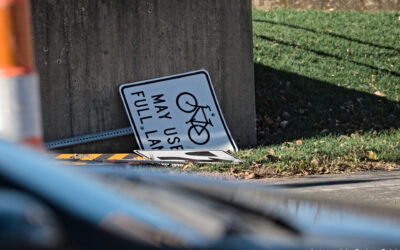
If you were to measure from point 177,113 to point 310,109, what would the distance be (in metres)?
3.76

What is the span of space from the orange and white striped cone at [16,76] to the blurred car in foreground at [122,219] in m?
0.62

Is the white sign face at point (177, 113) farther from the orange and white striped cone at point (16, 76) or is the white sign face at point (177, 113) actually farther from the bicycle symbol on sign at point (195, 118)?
the orange and white striped cone at point (16, 76)

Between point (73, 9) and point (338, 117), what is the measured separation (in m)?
5.73

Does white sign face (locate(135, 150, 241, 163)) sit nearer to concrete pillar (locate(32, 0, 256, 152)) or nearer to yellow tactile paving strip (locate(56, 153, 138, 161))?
yellow tactile paving strip (locate(56, 153, 138, 161))

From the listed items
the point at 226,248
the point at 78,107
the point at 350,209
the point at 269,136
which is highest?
the point at 226,248

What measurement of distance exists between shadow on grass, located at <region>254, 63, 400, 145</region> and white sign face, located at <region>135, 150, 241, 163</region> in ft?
5.90

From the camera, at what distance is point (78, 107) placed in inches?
434

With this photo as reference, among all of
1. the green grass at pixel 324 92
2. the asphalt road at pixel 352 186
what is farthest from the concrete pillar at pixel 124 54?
the asphalt road at pixel 352 186

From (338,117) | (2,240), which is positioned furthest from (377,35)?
(2,240)

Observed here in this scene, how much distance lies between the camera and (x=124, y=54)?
11172 mm

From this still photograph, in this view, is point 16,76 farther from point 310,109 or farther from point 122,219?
point 310,109

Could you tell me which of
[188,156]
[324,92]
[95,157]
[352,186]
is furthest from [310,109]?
[352,186]

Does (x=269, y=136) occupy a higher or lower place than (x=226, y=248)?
lower

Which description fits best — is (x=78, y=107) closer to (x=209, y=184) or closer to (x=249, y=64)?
(x=249, y=64)
